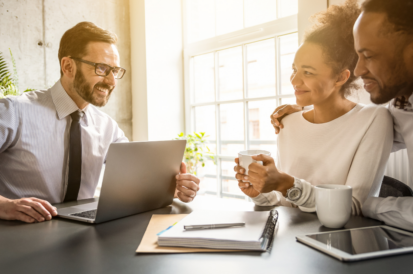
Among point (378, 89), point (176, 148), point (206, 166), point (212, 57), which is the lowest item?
point (206, 166)

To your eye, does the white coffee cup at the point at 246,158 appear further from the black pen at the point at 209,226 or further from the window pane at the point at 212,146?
the window pane at the point at 212,146

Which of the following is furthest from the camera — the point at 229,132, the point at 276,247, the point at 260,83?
the point at 229,132

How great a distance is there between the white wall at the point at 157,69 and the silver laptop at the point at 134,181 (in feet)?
6.99

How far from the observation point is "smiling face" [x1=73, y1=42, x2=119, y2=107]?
1642 mm

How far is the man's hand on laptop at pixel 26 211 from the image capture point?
0.97 metres

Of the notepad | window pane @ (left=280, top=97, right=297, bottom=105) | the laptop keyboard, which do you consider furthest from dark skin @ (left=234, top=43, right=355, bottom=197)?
window pane @ (left=280, top=97, right=297, bottom=105)

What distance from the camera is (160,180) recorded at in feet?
3.64

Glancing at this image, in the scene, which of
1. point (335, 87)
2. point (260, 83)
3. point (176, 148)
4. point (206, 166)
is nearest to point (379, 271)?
point (176, 148)

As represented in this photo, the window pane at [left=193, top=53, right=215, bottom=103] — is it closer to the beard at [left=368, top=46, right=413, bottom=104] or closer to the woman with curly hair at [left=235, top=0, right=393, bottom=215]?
the woman with curly hair at [left=235, top=0, right=393, bottom=215]

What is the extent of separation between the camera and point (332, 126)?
4.27 feet

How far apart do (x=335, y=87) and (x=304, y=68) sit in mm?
169

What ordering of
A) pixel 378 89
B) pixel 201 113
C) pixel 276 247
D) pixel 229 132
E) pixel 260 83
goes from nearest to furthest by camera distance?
pixel 276 247, pixel 378 89, pixel 260 83, pixel 229 132, pixel 201 113

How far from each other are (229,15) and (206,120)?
1.15 m

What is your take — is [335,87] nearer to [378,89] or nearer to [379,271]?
[378,89]
